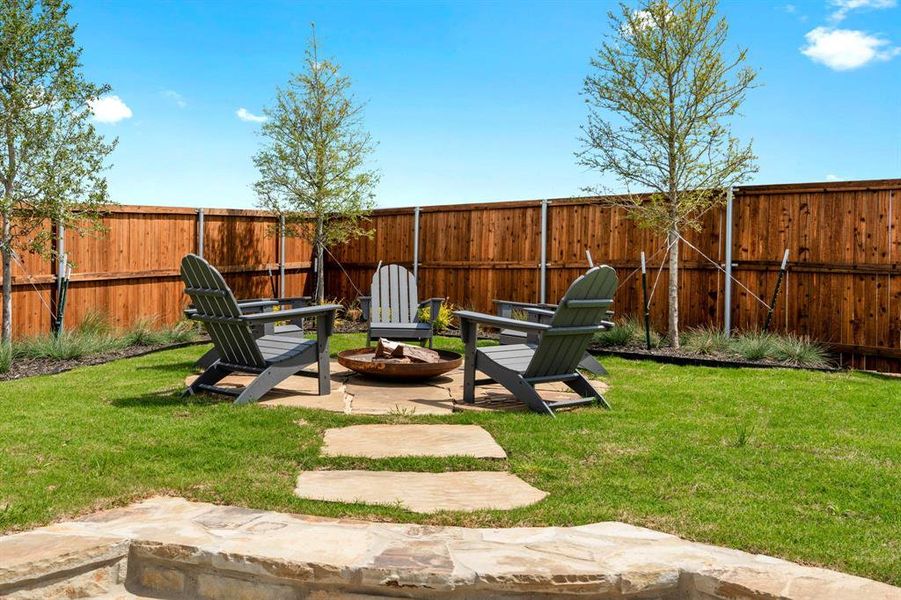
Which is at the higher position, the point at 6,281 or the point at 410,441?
the point at 6,281

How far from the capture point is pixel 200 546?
2404mm

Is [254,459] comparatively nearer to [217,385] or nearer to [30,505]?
[30,505]

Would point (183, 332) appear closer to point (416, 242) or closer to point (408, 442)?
point (416, 242)

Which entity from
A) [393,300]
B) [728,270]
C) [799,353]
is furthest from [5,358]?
[799,353]

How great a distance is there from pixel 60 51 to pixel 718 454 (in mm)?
7513

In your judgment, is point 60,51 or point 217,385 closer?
point 217,385

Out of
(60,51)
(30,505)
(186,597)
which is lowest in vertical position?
(186,597)

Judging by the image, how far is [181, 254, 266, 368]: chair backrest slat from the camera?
4.76 metres

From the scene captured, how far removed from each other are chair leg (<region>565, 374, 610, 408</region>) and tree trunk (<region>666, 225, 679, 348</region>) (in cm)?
371

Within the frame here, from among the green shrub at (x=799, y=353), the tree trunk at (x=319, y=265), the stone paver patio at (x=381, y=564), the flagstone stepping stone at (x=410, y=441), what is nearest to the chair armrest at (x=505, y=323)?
the flagstone stepping stone at (x=410, y=441)

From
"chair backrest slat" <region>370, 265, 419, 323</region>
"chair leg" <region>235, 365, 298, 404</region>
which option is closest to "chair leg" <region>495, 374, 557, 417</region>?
"chair leg" <region>235, 365, 298, 404</region>

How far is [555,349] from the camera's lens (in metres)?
4.77

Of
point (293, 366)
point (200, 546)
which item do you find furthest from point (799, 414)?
point (200, 546)

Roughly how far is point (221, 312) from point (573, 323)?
7.64 feet
